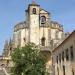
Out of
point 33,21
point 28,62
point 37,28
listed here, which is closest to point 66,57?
point 28,62

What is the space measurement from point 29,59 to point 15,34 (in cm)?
2986

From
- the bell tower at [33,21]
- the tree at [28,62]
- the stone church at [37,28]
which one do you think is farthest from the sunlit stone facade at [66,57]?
the stone church at [37,28]

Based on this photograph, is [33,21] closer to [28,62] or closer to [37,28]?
[37,28]

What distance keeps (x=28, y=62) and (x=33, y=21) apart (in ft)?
92.2

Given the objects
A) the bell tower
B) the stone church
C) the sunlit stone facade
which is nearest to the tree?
the sunlit stone facade

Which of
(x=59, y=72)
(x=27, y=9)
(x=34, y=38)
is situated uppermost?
(x=27, y=9)

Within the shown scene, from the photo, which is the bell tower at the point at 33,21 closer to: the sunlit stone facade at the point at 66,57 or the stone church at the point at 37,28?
the stone church at the point at 37,28

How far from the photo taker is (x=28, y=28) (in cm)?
6544

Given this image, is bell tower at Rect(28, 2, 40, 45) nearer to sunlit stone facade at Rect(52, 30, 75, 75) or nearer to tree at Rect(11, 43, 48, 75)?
sunlit stone facade at Rect(52, 30, 75, 75)

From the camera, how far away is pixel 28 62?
3797 cm

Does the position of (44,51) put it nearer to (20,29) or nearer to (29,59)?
(20,29)

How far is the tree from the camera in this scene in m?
37.3

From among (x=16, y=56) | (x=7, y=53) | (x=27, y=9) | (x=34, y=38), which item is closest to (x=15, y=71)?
(x=16, y=56)

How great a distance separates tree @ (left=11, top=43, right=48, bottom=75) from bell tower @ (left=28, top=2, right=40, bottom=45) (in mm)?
25187
